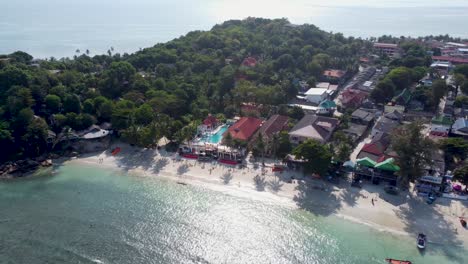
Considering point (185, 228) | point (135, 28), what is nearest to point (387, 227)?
point (185, 228)

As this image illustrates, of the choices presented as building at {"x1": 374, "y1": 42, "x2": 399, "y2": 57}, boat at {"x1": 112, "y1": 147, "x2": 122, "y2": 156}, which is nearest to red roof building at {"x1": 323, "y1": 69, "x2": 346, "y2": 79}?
building at {"x1": 374, "y1": 42, "x2": 399, "y2": 57}

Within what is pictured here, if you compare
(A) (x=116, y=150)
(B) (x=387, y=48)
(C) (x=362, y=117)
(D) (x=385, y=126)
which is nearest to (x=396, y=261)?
(D) (x=385, y=126)

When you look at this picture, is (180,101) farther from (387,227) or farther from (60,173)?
(387,227)

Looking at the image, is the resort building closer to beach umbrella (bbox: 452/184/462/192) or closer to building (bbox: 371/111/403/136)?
building (bbox: 371/111/403/136)

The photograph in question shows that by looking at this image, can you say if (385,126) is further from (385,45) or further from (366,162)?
(385,45)

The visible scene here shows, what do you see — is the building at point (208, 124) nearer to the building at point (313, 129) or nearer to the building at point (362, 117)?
the building at point (313, 129)

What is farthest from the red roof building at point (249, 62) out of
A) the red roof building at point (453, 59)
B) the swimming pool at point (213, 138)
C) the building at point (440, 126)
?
the red roof building at point (453, 59)
